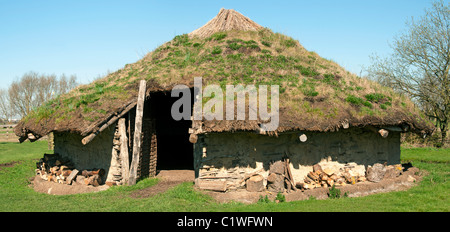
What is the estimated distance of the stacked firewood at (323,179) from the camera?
9.58m

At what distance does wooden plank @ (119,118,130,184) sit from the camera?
1020 centimetres

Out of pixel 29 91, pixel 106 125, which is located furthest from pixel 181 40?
pixel 29 91

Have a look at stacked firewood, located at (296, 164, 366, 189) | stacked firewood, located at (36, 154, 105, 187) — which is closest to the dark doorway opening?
stacked firewood, located at (36, 154, 105, 187)

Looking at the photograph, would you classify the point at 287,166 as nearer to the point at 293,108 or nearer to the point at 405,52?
the point at 293,108

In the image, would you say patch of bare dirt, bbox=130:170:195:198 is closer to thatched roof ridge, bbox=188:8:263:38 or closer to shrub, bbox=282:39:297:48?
thatched roof ridge, bbox=188:8:263:38

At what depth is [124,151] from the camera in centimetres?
1020

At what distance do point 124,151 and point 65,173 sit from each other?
7.45 ft

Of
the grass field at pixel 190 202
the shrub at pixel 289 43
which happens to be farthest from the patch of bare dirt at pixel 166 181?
the shrub at pixel 289 43

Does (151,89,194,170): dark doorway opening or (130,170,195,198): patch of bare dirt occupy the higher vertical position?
(151,89,194,170): dark doorway opening

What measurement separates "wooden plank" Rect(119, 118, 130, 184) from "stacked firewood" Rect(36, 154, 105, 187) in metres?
0.76

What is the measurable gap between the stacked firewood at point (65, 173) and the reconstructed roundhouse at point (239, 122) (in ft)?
0.90

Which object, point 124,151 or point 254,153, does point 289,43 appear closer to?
point 254,153

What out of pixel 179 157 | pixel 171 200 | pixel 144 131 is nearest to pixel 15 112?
pixel 179 157

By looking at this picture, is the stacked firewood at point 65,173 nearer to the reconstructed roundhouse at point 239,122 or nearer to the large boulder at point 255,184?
the reconstructed roundhouse at point 239,122
